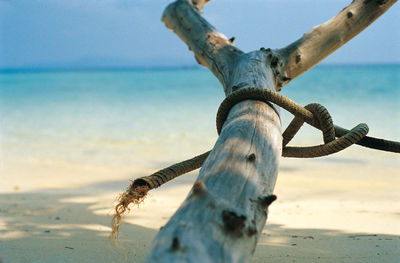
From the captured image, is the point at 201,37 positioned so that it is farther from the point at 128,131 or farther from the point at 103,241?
the point at 128,131

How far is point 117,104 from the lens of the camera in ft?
60.6

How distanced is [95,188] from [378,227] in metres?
3.45

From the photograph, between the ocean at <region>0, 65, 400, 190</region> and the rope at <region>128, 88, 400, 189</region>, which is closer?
the rope at <region>128, 88, 400, 189</region>

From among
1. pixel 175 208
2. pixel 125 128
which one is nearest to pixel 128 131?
pixel 125 128

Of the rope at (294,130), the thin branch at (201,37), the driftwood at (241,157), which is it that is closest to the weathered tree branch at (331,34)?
the driftwood at (241,157)

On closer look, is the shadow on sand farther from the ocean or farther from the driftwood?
the ocean

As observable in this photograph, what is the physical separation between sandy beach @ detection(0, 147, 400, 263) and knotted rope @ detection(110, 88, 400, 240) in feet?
2.84

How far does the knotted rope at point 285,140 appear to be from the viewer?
5.68 feet

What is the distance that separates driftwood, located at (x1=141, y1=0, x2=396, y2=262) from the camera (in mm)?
1095

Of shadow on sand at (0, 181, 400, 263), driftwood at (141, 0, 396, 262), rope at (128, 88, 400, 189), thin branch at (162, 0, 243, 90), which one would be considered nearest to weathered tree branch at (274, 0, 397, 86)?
driftwood at (141, 0, 396, 262)

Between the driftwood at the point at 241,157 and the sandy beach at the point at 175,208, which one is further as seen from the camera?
the sandy beach at the point at 175,208

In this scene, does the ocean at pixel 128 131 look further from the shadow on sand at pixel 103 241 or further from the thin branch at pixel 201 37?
the thin branch at pixel 201 37

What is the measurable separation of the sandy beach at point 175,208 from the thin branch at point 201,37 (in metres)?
1.21

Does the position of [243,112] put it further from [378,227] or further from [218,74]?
[378,227]
